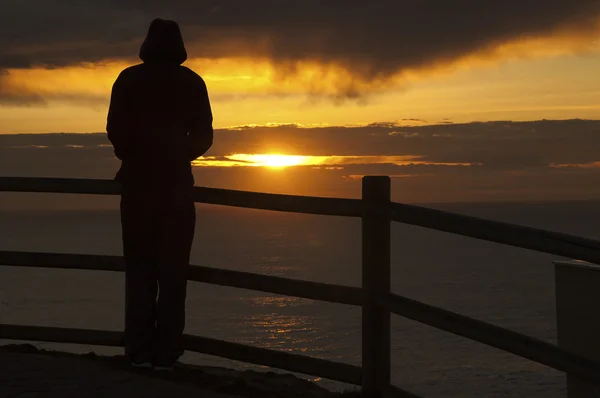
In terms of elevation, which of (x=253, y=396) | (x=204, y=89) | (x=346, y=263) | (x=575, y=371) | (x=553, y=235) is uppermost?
(x=204, y=89)

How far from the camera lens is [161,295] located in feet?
18.2

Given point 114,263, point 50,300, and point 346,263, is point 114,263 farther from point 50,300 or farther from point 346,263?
point 346,263

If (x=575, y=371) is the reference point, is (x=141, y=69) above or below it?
above

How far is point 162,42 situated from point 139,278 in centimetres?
158

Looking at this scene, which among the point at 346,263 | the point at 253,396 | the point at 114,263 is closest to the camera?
the point at 253,396

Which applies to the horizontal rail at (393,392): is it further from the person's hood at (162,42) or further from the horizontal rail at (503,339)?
the person's hood at (162,42)

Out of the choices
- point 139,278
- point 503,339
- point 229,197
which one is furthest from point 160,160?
point 503,339

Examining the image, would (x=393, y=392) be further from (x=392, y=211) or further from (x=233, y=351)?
(x=233, y=351)

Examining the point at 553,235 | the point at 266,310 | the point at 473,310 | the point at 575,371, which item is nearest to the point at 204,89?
the point at 553,235

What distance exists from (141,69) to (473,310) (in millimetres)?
75372

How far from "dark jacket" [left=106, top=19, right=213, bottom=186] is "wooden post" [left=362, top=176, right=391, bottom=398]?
127 cm

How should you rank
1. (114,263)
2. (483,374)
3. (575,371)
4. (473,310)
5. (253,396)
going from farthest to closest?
1. (473,310)
2. (483,374)
3. (114,263)
4. (253,396)
5. (575,371)

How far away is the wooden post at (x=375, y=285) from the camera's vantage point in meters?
4.95

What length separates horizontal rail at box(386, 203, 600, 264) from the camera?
3.60 metres
